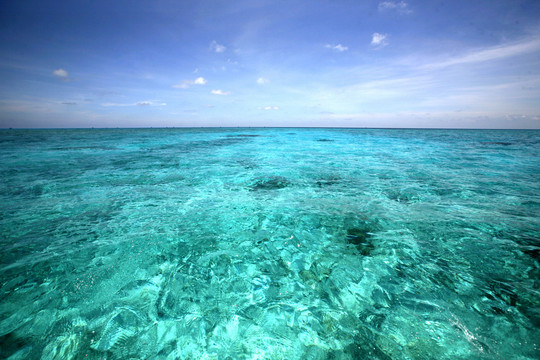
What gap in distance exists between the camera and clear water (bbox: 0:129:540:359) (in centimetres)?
247

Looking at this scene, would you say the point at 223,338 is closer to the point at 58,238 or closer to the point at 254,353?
the point at 254,353

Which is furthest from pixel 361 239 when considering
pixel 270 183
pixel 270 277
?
pixel 270 183

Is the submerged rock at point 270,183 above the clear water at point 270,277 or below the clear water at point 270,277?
above

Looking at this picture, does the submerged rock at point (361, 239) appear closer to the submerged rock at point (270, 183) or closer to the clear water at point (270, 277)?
the clear water at point (270, 277)

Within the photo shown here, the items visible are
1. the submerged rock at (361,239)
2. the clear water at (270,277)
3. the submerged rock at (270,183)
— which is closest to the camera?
the clear water at (270,277)

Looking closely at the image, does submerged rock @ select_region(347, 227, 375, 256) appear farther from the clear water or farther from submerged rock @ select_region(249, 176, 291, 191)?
submerged rock @ select_region(249, 176, 291, 191)

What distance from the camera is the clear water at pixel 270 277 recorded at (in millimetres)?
2471

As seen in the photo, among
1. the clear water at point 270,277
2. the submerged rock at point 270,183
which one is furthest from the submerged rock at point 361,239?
the submerged rock at point 270,183

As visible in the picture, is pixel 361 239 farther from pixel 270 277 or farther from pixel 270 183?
pixel 270 183

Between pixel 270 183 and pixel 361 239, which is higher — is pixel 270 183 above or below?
above

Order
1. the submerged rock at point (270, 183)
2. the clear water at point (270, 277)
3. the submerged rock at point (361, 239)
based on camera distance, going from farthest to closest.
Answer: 1. the submerged rock at point (270, 183)
2. the submerged rock at point (361, 239)
3. the clear water at point (270, 277)

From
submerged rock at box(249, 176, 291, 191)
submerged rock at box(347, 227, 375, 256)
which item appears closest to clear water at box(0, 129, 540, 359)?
submerged rock at box(347, 227, 375, 256)

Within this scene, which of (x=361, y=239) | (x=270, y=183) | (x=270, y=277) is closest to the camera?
(x=270, y=277)

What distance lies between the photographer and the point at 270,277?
357 cm
